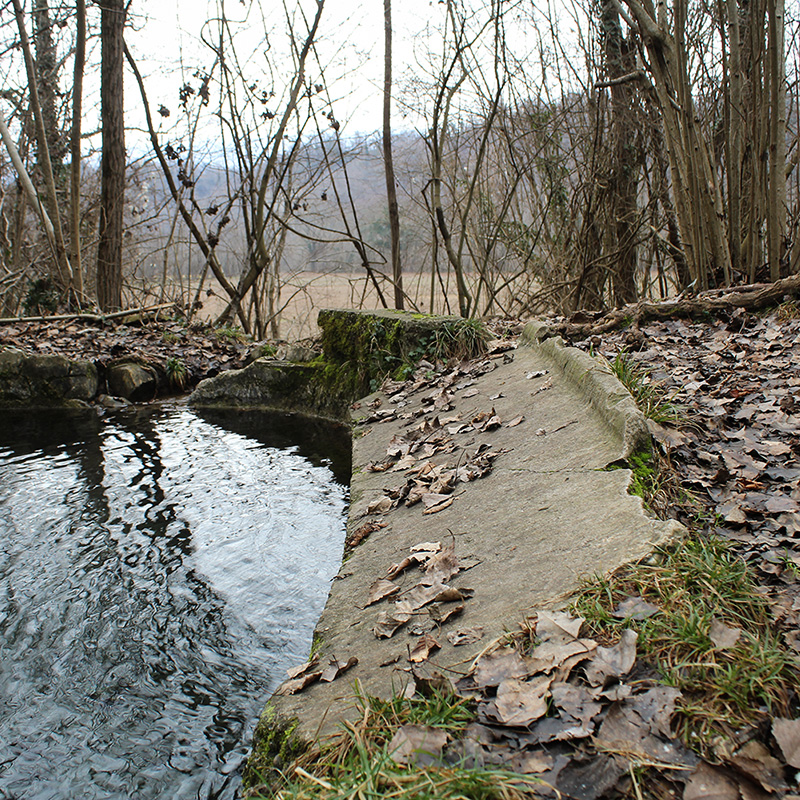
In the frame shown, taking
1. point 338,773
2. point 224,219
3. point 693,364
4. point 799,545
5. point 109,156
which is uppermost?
point 109,156

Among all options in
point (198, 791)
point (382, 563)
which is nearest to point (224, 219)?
point (382, 563)

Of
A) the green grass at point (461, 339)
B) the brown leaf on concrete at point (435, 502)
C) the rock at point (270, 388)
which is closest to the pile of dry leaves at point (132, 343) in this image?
the rock at point (270, 388)

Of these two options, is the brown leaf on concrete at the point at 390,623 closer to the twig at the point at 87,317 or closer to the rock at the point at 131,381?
the rock at the point at 131,381

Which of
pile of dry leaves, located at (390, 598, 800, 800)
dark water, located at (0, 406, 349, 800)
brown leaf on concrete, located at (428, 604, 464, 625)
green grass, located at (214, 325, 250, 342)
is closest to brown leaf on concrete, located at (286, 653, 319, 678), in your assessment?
dark water, located at (0, 406, 349, 800)

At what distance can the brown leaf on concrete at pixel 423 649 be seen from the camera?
6.22 feet

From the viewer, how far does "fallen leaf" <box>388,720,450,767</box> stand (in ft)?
4.75

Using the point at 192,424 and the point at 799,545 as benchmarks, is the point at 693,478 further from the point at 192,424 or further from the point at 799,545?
the point at 192,424

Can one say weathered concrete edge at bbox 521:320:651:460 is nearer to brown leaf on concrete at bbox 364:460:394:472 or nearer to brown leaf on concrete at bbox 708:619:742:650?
brown leaf on concrete at bbox 708:619:742:650

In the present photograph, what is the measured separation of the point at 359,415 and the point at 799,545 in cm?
432

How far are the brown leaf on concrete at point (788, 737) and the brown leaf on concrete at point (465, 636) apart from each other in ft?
2.61

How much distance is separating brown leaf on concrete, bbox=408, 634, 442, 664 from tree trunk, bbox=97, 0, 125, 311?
407 inches

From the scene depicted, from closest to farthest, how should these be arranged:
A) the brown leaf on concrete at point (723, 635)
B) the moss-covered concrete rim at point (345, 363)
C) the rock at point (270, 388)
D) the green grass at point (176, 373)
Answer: the brown leaf on concrete at point (723, 635), the moss-covered concrete rim at point (345, 363), the rock at point (270, 388), the green grass at point (176, 373)

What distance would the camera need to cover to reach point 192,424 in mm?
7152

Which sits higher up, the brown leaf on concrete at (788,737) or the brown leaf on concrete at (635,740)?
the brown leaf on concrete at (788,737)
